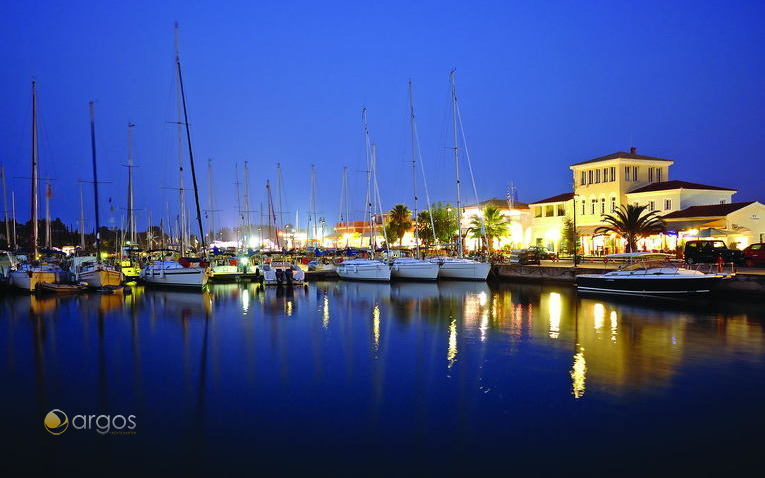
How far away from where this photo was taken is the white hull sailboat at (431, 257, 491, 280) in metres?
50.6

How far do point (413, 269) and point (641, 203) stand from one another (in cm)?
2450

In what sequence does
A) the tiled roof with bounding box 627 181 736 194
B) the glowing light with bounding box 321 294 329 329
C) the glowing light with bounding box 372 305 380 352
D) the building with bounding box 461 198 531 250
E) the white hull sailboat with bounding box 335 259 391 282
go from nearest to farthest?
the glowing light with bounding box 372 305 380 352
the glowing light with bounding box 321 294 329 329
the white hull sailboat with bounding box 335 259 391 282
the tiled roof with bounding box 627 181 736 194
the building with bounding box 461 198 531 250

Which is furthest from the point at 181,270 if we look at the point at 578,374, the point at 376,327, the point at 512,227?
the point at 512,227

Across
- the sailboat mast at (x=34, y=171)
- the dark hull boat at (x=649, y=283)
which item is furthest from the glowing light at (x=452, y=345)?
the sailboat mast at (x=34, y=171)

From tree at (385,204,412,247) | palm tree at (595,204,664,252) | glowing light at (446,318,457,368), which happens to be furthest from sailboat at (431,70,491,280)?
tree at (385,204,412,247)

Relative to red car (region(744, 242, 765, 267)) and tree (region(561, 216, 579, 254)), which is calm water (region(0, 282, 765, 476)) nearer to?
red car (region(744, 242, 765, 267))

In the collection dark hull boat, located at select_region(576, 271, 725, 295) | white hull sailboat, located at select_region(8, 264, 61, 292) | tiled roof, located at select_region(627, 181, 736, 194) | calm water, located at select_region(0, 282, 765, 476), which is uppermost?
tiled roof, located at select_region(627, 181, 736, 194)

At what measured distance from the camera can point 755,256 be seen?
130 feet

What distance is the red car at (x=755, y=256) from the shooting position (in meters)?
39.4

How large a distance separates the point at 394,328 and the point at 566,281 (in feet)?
76.5

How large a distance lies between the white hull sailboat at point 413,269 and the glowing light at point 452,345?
23468 mm

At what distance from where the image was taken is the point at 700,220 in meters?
48.9

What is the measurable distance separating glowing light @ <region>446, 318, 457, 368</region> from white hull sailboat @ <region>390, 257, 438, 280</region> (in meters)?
23.5

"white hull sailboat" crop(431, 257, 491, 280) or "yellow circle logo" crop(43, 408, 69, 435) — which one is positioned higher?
"white hull sailboat" crop(431, 257, 491, 280)
